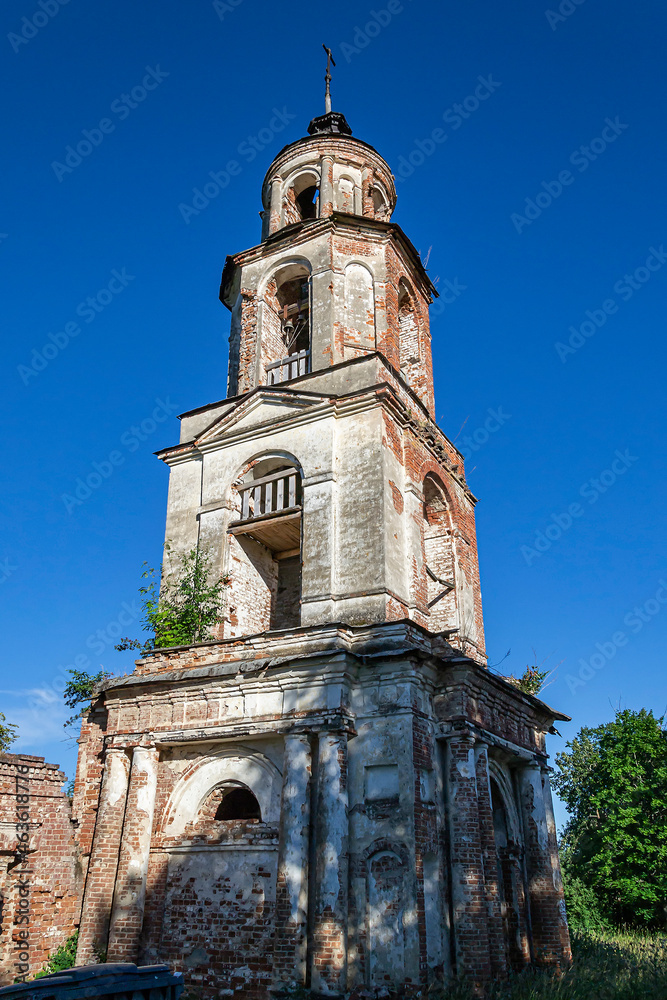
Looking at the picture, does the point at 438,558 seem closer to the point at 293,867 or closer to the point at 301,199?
the point at 293,867

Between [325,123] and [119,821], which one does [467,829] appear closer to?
[119,821]

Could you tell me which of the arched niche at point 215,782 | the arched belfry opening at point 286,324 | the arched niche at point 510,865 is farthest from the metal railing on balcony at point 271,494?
the arched niche at point 510,865

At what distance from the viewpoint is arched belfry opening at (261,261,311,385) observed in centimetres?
1505

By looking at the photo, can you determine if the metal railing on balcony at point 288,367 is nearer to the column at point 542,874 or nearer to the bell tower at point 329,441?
the bell tower at point 329,441

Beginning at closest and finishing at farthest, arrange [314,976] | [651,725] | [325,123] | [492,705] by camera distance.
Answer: [314,976] → [492,705] → [325,123] → [651,725]

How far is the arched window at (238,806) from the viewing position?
38.2 ft

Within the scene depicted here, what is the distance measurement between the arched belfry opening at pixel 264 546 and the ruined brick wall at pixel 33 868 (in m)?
3.62

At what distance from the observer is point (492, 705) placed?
11.8 metres

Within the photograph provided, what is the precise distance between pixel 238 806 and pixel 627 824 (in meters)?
14.7

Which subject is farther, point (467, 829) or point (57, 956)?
point (57, 956)

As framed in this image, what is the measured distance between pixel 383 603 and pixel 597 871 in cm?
1553

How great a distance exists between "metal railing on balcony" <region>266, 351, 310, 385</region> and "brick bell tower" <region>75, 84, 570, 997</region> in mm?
49

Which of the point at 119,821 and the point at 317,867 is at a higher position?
the point at 119,821

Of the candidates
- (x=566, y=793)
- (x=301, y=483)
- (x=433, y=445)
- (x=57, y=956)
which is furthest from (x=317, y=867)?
(x=566, y=793)
